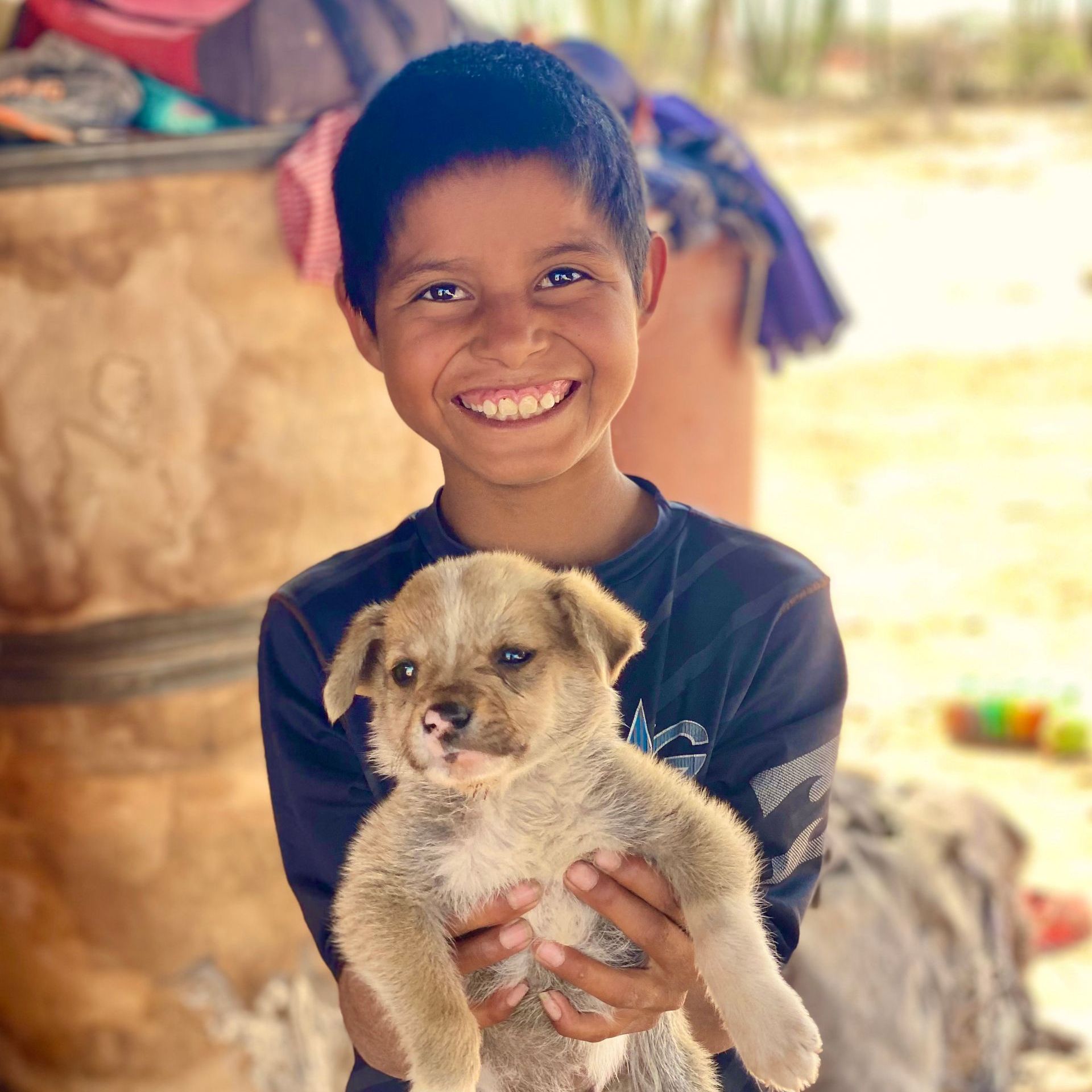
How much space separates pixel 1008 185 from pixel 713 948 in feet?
62.0

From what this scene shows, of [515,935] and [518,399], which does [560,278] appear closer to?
[518,399]

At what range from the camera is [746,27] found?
93.6ft

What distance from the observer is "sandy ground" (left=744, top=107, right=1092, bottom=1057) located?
6480 millimetres

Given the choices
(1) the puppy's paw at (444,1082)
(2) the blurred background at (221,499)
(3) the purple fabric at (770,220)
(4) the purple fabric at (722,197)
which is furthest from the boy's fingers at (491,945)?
(3) the purple fabric at (770,220)

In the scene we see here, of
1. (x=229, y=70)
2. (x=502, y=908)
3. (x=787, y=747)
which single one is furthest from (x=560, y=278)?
(x=229, y=70)

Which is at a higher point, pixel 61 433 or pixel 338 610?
pixel 338 610

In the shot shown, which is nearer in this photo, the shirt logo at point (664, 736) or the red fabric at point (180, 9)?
the shirt logo at point (664, 736)

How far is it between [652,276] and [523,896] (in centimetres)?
68

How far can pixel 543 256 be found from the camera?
1354 millimetres

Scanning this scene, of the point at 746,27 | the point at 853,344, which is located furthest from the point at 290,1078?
the point at 746,27

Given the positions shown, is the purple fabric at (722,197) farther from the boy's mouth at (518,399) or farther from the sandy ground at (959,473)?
the boy's mouth at (518,399)

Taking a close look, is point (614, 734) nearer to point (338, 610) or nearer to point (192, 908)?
point (338, 610)

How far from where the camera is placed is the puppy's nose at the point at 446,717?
1.23 meters

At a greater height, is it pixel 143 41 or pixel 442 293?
pixel 442 293
